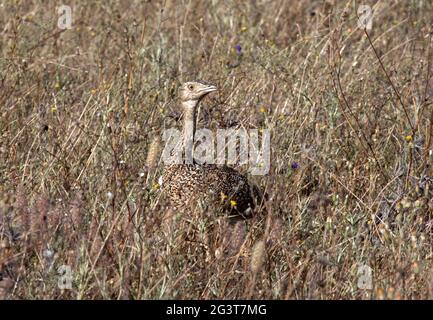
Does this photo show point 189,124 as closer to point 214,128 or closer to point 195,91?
point 195,91

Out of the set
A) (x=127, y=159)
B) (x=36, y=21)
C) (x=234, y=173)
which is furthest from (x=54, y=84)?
(x=234, y=173)

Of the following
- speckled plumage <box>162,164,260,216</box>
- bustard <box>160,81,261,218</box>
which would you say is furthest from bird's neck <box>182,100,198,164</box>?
speckled plumage <box>162,164,260,216</box>

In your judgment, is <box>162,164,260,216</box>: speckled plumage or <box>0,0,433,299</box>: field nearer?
<box>0,0,433,299</box>: field

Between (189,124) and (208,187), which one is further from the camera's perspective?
(189,124)

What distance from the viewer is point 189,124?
527 cm

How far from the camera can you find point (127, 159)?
5.08m

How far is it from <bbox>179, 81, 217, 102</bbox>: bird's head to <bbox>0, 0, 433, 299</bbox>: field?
32 cm

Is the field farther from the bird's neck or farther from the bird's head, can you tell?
the bird's head

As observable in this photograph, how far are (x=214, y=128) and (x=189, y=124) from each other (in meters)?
0.54

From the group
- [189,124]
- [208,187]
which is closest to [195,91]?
[189,124]

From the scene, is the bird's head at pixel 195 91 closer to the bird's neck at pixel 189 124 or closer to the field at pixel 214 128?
the bird's neck at pixel 189 124

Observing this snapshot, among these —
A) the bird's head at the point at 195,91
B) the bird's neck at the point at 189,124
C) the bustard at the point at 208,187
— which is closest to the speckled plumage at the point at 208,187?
the bustard at the point at 208,187

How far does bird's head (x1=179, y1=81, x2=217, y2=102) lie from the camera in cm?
529
